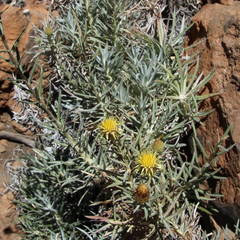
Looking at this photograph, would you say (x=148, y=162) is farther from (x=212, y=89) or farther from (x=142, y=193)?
(x=212, y=89)

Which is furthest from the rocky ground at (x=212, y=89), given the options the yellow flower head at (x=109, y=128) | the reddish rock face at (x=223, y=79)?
the yellow flower head at (x=109, y=128)

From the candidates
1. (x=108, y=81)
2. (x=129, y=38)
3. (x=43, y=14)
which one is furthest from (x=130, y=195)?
(x=43, y=14)

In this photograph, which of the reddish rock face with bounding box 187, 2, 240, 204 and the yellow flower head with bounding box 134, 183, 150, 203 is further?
the reddish rock face with bounding box 187, 2, 240, 204

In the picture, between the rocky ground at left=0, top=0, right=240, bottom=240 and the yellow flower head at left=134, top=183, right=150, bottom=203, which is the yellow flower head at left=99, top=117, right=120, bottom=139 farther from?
the rocky ground at left=0, top=0, right=240, bottom=240

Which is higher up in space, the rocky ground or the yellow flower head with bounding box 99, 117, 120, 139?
the yellow flower head with bounding box 99, 117, 120, 139

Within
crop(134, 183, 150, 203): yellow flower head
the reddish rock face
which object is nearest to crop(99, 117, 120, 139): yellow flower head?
crop(134, 183, 150, 203): yellow flower head

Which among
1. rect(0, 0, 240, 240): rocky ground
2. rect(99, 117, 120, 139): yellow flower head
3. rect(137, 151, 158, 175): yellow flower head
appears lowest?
rect(0, 0, 240, 240): rocky ground

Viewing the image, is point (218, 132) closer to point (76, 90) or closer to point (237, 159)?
point (237, 159)
